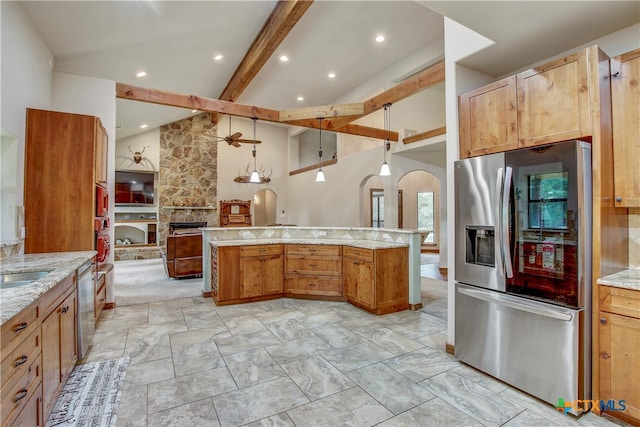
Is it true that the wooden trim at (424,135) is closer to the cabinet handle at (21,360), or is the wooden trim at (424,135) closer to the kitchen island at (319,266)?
the kitchen island at (319,266)

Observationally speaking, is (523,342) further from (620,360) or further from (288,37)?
(288,37)

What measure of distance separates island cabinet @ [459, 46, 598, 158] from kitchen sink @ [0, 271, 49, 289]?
3.39 meters

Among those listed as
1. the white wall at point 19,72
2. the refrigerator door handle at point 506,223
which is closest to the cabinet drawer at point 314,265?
the refrigerator door handle at point 506,223

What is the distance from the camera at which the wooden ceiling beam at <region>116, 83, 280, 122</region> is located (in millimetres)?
4348

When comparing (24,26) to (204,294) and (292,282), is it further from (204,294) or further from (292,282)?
(292,282)

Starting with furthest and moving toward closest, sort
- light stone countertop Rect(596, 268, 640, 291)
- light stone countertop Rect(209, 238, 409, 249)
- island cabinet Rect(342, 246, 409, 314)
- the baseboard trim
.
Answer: light stone countertop Rect(209, 238, 409, 249) < island cabinet Rect(342, 246, 409, 314) < the baseboard trim < light stone countertop Rect(596, 268, 640, 291)

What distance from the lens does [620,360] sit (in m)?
1.86

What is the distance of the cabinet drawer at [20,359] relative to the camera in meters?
1.26

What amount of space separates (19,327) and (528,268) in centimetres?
295

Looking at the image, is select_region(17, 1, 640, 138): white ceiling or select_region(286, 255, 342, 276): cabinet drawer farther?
select_region(286, 255, 342, 276): cabinet drawer

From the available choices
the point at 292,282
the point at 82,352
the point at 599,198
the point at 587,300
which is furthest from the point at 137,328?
the point at 599,198

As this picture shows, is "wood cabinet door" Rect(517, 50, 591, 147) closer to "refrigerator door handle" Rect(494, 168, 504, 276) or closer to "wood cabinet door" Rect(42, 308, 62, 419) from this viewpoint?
"refrigerator door handle" Rect(494, 168, 504, 276)

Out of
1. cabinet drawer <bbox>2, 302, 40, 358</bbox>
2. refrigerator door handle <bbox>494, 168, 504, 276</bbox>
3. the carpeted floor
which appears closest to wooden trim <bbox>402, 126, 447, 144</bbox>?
refrigerator door handle <bbox>494, 168, 504, 276</bbox>

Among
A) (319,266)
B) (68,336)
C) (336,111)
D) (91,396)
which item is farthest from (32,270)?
Result: (336,111)
